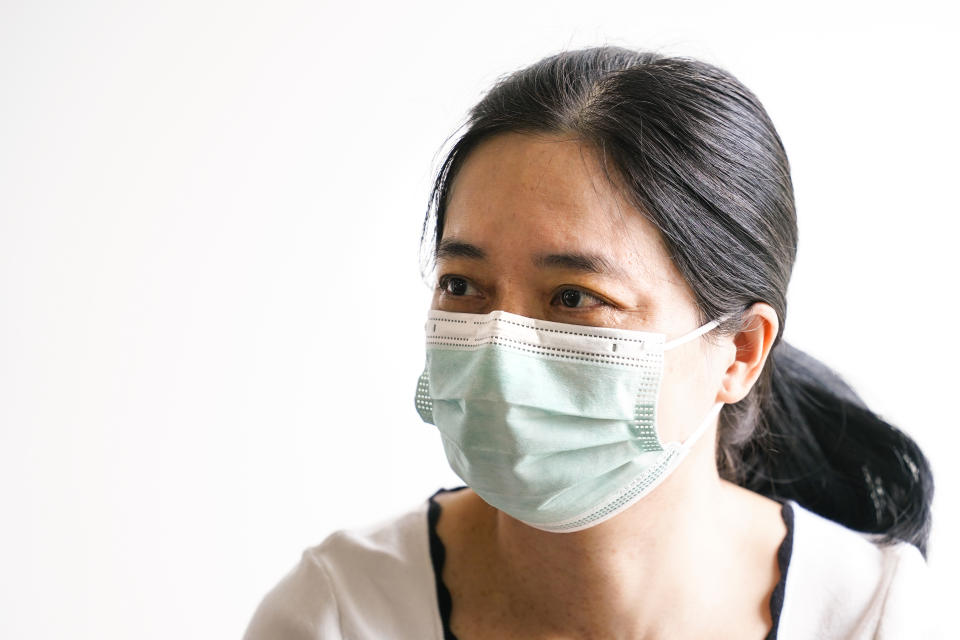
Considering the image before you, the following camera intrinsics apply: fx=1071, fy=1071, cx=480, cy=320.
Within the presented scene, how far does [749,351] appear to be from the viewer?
184cm

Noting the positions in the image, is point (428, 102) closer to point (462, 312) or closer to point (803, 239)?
point (803, 239)

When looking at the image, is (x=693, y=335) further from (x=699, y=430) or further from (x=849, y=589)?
(x=849, y=589)

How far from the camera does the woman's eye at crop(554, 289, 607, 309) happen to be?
64.2 inches

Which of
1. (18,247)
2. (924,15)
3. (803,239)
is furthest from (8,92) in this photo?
(924,15)

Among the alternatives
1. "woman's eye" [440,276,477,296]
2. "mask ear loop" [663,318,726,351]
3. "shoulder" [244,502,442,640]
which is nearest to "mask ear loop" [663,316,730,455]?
"mask ear loop" [663,318,726,351]

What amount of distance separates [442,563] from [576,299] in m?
0.62

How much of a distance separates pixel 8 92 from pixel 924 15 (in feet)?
7.77

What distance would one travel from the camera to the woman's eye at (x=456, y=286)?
1.72 m

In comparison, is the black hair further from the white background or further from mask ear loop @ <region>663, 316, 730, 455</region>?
the white background

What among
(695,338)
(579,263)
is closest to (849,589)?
(695,338)

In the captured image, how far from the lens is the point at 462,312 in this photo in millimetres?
1719

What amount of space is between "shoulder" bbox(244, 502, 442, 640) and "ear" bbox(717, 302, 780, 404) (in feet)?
2.06

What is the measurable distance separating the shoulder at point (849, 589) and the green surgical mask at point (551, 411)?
0.45 m

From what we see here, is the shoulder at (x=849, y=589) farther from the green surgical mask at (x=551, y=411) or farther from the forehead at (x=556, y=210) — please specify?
the forehead at (x=556, y=210)
